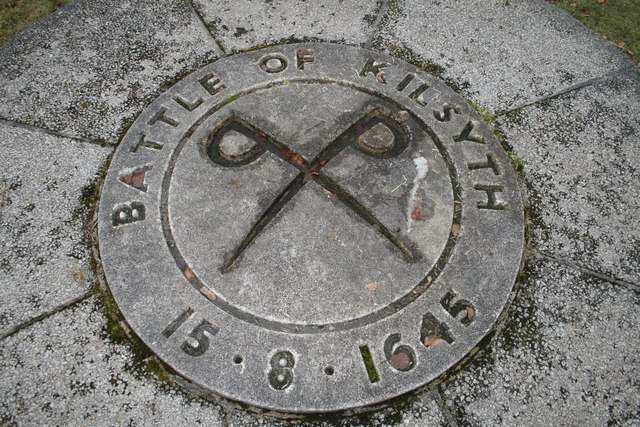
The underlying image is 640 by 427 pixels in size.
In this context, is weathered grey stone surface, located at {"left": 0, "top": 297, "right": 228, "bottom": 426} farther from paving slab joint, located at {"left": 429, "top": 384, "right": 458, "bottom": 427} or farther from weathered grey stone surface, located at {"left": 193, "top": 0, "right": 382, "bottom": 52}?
weathered grey stone surface, located at {"left": 193, "top": 0, "right": 382, "bottom": 52}

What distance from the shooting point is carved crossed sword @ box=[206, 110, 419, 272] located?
2.55 meters

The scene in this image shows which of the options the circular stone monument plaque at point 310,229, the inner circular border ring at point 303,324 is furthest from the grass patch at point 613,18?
the inner circular border ring at point 303,324

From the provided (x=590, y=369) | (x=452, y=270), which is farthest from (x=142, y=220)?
(x=590, y=369)

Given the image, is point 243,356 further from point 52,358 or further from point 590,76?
point 590,76

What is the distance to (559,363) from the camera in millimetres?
2271

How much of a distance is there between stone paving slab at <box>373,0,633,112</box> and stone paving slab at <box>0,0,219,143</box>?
135cm

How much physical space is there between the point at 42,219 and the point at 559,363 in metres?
2.64

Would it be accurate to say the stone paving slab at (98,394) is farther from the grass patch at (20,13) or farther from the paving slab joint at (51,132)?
the grass patch at (20,13)

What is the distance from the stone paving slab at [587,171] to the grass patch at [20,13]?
3275 mm

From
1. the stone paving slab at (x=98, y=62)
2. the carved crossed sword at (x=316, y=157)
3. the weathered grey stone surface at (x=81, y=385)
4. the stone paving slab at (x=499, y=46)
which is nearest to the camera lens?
the weathered grey stone surface at (x=81, y=385)

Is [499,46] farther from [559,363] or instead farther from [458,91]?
[559,363]

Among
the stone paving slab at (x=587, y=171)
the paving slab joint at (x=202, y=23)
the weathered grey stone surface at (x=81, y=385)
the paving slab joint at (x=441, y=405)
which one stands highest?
the stone paving slab at (x=587, y=171)

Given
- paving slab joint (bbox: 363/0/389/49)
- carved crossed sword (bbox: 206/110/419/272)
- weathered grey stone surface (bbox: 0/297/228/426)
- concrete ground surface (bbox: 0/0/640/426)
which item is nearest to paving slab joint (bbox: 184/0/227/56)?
concrete ground surface (bbox: 0/0/640/426)

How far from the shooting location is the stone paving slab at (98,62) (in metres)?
3.02
